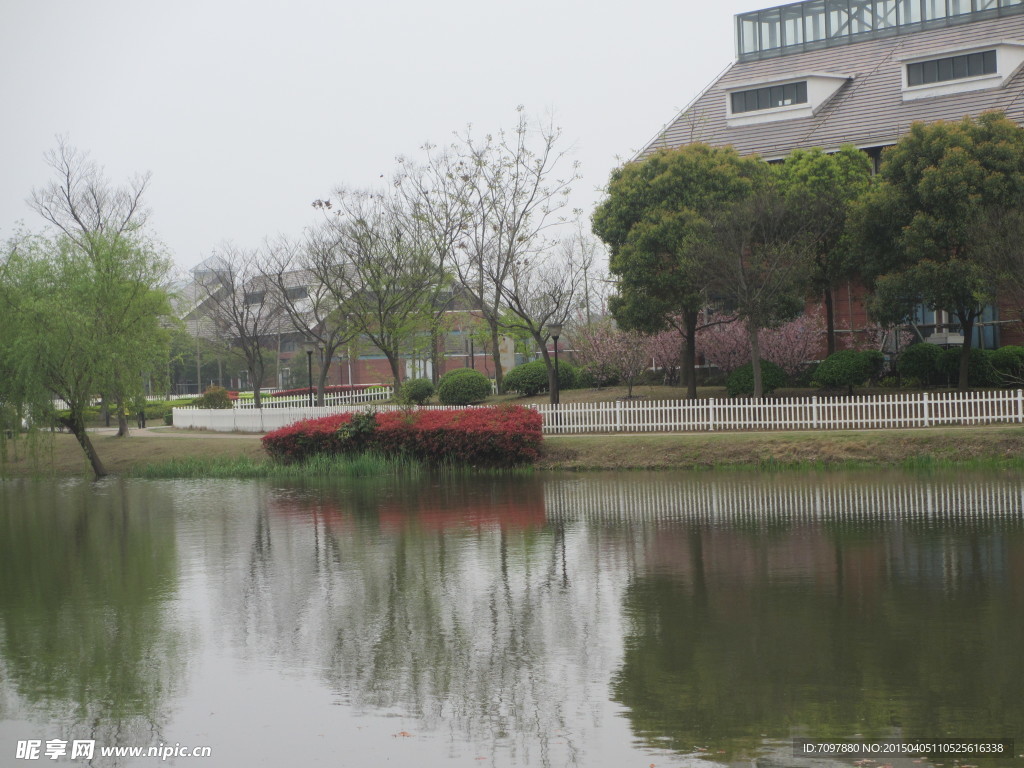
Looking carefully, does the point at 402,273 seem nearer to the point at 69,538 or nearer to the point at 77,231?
the point at 77,231

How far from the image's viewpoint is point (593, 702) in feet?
26.3

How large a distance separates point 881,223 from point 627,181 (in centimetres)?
731

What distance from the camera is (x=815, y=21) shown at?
45062 millimetres

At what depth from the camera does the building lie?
37.2 metres

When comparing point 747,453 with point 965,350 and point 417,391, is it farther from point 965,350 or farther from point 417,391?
point 417,391

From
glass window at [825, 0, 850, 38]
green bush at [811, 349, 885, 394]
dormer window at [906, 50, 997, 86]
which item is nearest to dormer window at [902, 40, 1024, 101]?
dormer window at [906, 50, 997, 86]

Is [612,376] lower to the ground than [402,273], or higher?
lower

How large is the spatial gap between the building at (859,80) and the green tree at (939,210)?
4.25 m

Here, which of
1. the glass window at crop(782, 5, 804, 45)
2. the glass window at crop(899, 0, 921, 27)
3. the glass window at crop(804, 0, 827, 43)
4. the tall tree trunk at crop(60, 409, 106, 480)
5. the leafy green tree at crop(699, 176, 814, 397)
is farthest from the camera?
the glass window at crop(782, 5, 804, 45)

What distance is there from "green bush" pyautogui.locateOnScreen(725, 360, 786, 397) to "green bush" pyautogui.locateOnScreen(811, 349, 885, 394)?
1.09 meters

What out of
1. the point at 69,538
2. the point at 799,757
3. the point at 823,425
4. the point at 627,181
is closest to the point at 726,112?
the point at 627,181

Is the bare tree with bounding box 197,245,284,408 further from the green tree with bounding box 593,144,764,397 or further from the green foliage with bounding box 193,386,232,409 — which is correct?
the green tree with bounding box 593,144,764,397

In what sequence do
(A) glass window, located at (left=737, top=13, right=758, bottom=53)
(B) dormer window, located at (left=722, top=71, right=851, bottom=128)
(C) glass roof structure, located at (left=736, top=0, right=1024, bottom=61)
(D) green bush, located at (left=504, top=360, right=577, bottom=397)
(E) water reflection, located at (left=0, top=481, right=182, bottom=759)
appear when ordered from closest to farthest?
(E) water reflection, located at (left=0, top=481, right=182, bottom=759) → (D) green bush, located at (left=504, top=360, right=577, bottom=397) → (B) dormer window, located at (left=722, top=71, right=851, bottom=128) → (C) glass roof structure, located at (left=736, top=0, right=1024, bottom=61) → (A) glass window, located at (left=737, top=13, right=758, bottom=53)

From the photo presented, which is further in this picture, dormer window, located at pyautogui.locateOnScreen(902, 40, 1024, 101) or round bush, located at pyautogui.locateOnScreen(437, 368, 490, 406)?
dormer window, located at pyautogui.locateOnScreen(902, 40, 1024, 101)
